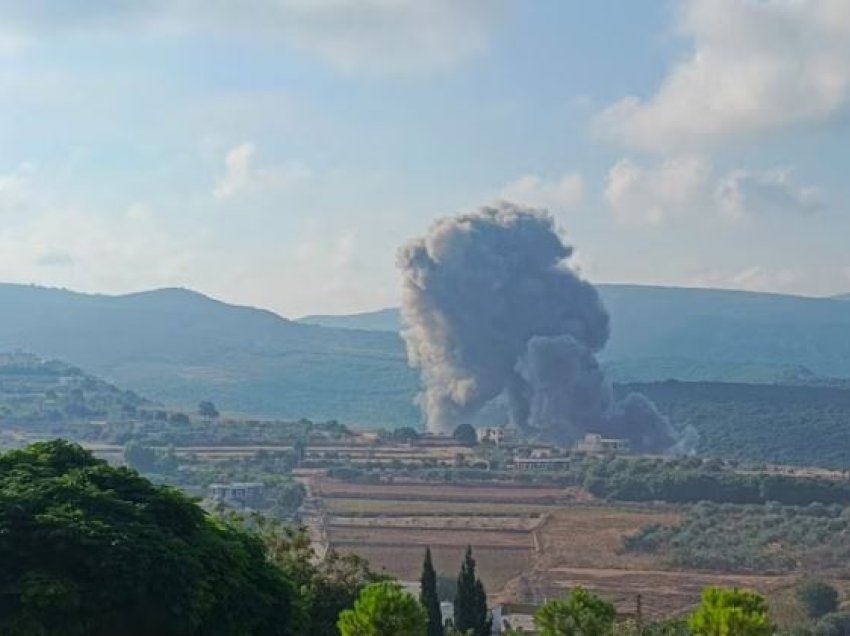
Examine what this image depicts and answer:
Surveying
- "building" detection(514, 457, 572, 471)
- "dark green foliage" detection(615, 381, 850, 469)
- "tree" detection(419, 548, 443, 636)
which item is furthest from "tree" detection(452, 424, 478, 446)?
"tree" detection(419, 548, 443, 636)

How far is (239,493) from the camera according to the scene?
81.6 m

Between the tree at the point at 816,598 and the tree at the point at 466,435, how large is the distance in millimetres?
58347

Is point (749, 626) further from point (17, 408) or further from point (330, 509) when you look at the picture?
point (17, 408)

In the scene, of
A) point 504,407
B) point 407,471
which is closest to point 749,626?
point 407,471

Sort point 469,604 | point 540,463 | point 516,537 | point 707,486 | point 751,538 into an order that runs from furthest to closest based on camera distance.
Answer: point 540,463 → point 707,486 → point 516,537 → point 751,538 → point 469,604

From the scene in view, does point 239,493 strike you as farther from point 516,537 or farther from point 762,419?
point 762,419

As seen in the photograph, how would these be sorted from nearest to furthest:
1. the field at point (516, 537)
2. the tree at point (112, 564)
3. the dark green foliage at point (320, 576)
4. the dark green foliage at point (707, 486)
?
1. the tree at point (112, 564)
2. the dark green foliage at point (320, 576)
3. the field at point (516, 537)
4. the dark green foliage at point (707, 486)

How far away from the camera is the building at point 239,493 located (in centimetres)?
7944

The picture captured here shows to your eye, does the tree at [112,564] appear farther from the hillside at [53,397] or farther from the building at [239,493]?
the hillside at [53,397]

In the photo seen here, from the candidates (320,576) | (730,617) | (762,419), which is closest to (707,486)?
(762,419)

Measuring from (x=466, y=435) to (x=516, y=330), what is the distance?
975 centimetres

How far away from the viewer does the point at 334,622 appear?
89.9 ft

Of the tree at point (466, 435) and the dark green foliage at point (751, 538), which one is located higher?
the tree at point (466, 435)

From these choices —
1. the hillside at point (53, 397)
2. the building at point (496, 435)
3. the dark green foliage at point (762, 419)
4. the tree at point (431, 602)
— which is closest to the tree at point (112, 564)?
the tree at point (431, 602)
